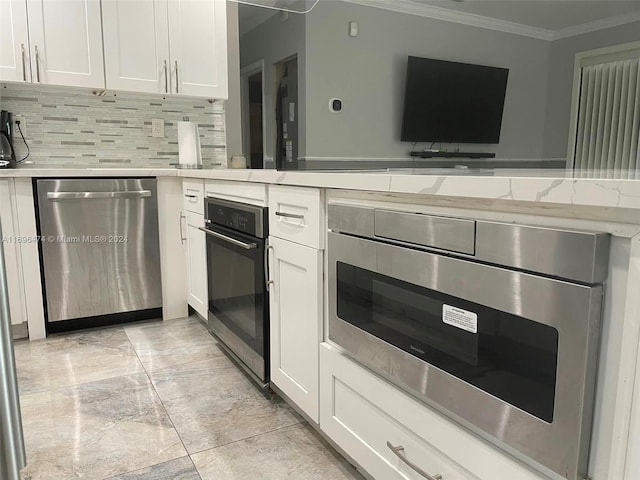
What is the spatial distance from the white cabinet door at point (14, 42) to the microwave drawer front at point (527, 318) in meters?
2.37

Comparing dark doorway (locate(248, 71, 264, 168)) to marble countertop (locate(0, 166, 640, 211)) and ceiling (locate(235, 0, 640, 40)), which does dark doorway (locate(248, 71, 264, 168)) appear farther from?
marble countertop (locate(0, 166, 640, 211))

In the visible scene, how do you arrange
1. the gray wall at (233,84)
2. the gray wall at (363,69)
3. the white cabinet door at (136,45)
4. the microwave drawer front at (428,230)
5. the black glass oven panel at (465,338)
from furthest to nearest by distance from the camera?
the gray wall at (363,69) → the gray wall at (233,84) → the white cabinet door at (136,45) → the microwave drawer front at (428,230) → the black glass oven panel at (465,338)

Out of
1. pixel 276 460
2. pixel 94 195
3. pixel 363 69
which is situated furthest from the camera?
pixel 363 69

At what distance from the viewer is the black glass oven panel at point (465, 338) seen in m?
0.78

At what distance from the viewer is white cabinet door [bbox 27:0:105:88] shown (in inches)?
101

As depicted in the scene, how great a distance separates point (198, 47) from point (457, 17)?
1689 mm

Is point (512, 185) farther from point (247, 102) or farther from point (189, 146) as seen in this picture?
point (247, 102)

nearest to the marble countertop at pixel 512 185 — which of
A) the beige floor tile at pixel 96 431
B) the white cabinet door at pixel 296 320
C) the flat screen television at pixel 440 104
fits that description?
the white cabinet door at pixel 296 320

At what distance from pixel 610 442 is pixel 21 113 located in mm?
3157

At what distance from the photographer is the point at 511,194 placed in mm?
787

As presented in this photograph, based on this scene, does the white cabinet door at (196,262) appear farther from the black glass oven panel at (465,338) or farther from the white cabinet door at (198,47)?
the black glass oven panel at (465,338)

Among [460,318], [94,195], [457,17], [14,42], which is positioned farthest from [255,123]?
[460,318]

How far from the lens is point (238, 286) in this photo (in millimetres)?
1945

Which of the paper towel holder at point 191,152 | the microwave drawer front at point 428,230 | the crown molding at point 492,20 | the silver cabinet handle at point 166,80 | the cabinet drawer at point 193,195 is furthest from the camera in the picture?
the paper towel holder at point 191,152
